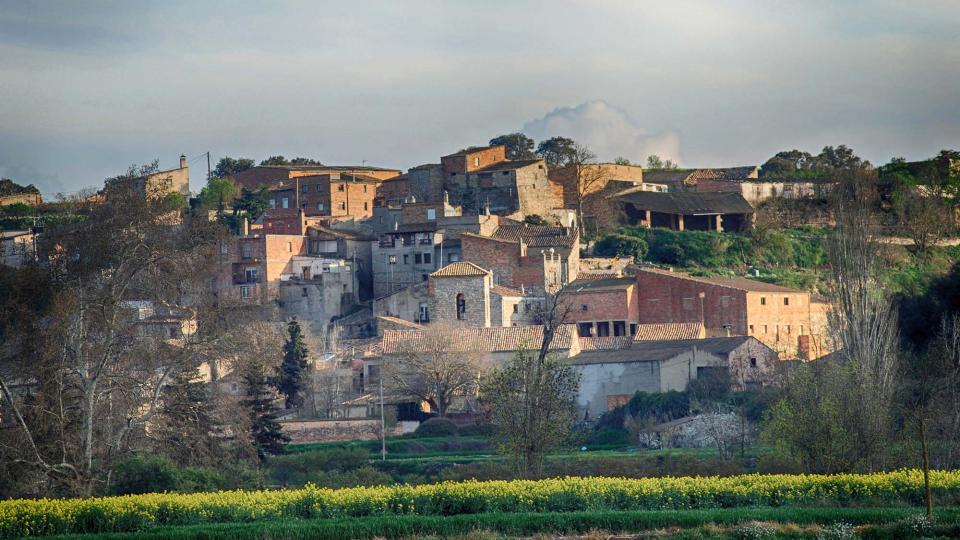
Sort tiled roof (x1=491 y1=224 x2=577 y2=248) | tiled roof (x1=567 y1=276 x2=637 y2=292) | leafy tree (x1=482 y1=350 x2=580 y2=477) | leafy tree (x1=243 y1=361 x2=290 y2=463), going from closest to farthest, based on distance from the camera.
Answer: leafy tree (x1=482 y1=350 x2=580 y2=477), leafy tree (x1=243 y1=361 x2=290 y2=463), tiled roof (x1=567 y1=276 x2=637 y2=292), tiled roof (x1=491 y1=224 x2=577 y2=248)

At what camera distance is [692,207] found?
251ft

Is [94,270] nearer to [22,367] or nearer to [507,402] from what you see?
[22,367]

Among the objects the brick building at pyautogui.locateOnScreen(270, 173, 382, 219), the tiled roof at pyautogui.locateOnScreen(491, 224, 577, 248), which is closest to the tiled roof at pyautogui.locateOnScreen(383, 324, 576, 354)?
the tiled roof at pyautogui.locateOnScreen(491, 224, 577, 248)

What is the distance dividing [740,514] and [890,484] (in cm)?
389

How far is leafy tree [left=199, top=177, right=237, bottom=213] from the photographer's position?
3127 inches

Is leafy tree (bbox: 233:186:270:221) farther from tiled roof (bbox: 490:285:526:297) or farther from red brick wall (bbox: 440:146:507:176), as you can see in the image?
tiled roof (bbox: 490:285:526:297)

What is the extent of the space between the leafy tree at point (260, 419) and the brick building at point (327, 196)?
30.6 metres

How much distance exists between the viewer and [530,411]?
38.3 metres

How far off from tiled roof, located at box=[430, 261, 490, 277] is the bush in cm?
→ 1012

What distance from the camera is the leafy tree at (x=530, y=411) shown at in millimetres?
38125

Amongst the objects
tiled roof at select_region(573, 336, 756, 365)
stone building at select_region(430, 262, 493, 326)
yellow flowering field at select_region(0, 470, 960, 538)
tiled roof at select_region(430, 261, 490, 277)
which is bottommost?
yellow flowering field at select_region(0, 470, 960, 538)

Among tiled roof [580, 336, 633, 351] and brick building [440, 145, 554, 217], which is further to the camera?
brick building [440, 145, 554, 217]

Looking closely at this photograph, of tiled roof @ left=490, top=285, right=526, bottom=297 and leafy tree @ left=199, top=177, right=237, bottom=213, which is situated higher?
leafy tree @ left=199, top=177, right=237, bottom=213

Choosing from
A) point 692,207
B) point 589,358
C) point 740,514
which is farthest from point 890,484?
point 692,207
